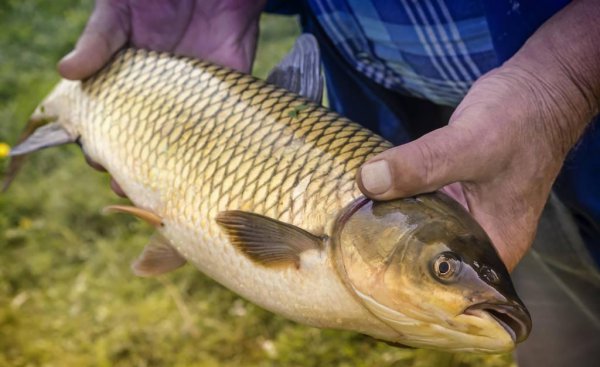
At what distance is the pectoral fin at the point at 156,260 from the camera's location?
82.7 inches

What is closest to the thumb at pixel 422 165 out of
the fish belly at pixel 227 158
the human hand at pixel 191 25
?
the fish belly at pixel 227 158

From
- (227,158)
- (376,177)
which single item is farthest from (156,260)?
(376,177)

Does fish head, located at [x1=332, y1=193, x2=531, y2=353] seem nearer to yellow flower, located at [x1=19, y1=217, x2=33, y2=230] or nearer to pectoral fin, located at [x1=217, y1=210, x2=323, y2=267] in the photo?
pectoral fin, located at [x1=217, y1=210, x2=323, y2=267]

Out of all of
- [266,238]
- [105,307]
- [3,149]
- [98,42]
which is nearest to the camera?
[266,238]

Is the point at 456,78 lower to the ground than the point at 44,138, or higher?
higher

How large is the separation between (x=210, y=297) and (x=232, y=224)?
1.86 m

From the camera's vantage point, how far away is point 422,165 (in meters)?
1.43

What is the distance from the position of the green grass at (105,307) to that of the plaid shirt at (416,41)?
3.77ft

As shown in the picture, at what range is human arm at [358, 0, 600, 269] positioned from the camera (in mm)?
1505

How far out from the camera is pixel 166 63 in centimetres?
215

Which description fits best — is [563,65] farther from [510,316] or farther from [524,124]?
[510,316]

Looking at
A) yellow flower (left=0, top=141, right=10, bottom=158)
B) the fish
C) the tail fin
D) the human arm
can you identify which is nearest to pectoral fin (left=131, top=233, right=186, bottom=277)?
the fish

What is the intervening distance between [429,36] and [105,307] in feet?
6.72

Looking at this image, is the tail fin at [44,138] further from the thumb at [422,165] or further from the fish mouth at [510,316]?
the fish mouth at [510,316]
